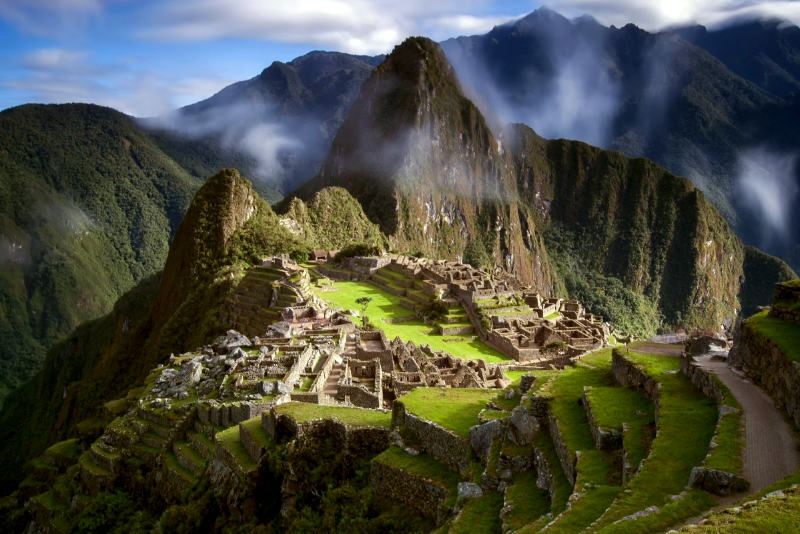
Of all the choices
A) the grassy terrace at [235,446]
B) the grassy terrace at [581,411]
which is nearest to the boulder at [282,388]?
the grassy terrace at [235,446]

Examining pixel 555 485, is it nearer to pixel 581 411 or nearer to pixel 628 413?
pixel 628 413

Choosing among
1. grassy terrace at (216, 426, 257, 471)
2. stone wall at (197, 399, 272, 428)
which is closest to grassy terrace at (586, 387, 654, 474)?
grassy terrace at (216, 426, 257, 471)

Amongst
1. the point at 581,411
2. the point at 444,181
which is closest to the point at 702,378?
the point at 581,411

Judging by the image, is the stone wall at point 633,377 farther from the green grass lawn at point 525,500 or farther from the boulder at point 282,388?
the boulder at point 282,388

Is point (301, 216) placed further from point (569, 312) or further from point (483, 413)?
point (483, 413)

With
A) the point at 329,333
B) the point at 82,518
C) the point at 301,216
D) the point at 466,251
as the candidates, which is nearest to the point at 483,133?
the point at 466,251

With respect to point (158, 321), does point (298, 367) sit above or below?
above

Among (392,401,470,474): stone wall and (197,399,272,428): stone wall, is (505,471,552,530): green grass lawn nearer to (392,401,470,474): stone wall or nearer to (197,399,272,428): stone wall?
(392,401,470,474): stone wall
